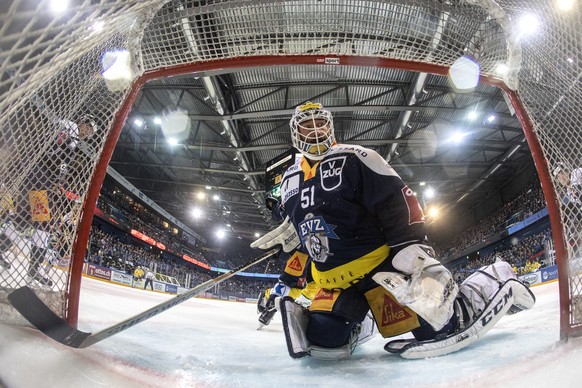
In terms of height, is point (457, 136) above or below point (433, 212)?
above

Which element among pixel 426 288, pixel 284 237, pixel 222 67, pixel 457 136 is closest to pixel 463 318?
pixel 426 288

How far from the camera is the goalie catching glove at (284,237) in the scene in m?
1.97

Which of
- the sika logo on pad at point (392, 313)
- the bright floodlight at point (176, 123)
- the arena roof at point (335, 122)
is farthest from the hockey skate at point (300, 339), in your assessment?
the bright floodlight at point (176, 123)

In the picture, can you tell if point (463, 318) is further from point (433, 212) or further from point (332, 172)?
point (433, 212)

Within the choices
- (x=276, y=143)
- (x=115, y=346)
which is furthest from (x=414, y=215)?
(x=276, y=143)

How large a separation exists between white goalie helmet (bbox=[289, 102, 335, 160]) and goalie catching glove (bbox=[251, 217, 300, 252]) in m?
0.54

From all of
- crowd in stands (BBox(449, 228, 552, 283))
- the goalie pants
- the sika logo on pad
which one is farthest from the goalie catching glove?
crowd in stands (BBox(449, 228, 552, 283))

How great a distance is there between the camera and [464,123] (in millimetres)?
9867

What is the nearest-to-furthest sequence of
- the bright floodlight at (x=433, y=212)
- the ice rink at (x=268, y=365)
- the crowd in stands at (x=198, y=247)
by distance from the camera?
the ice rink at (x=268, y=365)
the crowd in stands at (x=198, y=247)
the bright floodlight at (x=433, y=212)

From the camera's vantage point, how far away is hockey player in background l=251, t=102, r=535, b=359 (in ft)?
4.11

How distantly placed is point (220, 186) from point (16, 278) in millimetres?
13125

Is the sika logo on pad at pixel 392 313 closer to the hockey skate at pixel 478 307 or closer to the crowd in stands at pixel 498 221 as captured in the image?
the hockey skate at pixel 478 307

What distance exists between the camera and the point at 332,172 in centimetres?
147

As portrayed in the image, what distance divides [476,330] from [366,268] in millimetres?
468
